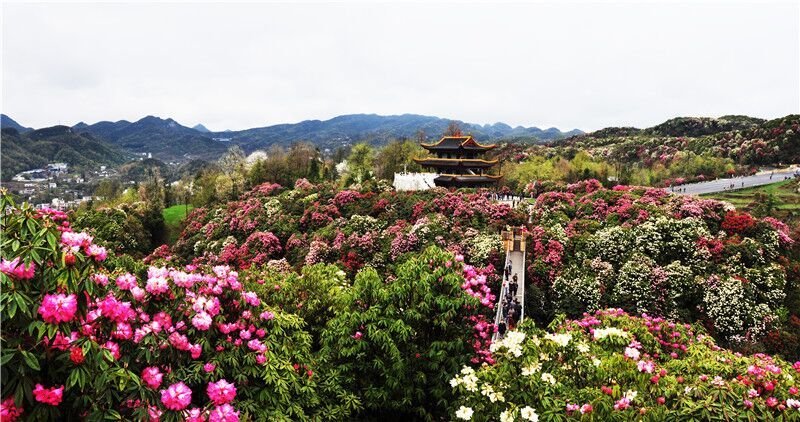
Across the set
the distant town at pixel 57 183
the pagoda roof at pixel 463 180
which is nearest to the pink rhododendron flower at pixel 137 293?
the pagoda roof at pixel 463 180

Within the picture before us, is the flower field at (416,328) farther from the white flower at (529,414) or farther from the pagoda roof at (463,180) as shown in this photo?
the pagoda roof at (463,180)

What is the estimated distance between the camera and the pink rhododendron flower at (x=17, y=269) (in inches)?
131

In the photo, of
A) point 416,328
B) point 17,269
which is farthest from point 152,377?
point 416,328

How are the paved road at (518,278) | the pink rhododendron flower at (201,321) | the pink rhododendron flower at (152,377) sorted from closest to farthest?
the pink rhododendron flower at (152,377), the pink rhododendron flower at (201,321), the paved road at (518,278)

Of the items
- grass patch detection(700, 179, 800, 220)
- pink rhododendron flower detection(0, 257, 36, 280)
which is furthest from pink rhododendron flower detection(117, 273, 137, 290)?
grass patch detection(700, 179, 800, 220)

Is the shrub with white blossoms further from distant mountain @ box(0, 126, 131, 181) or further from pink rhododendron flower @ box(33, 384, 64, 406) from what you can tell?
distant mountain @ box(0, 126, 131, 181)

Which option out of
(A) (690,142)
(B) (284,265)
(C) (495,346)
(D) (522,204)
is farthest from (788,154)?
(C) (495,346)

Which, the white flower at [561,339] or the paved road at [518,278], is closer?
the white flower at [561,339]

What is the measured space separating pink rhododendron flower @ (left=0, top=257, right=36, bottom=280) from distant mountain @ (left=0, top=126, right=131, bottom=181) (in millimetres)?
138788

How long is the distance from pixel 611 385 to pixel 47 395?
5.84m

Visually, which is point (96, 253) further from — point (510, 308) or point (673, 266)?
point (673, 266)

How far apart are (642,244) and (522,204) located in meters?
8.27

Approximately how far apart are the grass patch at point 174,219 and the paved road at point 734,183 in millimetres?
45251

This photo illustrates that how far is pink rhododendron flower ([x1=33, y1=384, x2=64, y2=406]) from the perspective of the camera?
3301mm
